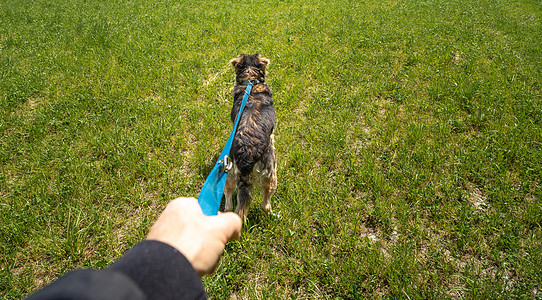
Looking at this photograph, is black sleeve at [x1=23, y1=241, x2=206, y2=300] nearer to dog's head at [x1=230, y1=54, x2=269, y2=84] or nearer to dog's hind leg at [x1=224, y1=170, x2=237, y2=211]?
dog's hind leg at [x1=224, y1=170, x2=237, y2=211]

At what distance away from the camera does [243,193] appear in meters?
3.34

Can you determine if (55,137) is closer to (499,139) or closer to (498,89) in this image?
(499,139)

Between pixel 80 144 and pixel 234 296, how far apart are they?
466cm

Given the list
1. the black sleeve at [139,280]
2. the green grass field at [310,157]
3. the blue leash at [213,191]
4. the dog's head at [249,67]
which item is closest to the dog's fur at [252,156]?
the green grass field at [310,157]

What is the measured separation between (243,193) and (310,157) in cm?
201

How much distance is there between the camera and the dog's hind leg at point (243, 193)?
131 inches

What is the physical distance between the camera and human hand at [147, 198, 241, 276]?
1.00 metres

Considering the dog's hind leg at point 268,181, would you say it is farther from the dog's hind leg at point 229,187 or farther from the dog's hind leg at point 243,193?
the dog's hind leg at point 229,187

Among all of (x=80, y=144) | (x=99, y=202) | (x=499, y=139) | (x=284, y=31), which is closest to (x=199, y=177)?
(x=99, y=202)

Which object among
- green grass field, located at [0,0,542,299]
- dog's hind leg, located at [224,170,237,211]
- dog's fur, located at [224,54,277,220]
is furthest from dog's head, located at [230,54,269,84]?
dog's hind leg, located at [224,170,237,211]

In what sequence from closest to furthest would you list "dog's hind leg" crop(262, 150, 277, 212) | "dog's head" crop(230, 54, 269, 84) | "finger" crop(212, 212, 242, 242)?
1. "finger" crop(212, 212, 242, 242)
2. "dog's hind leg" crop(262, 150, 277, 212)
3. "dog's head" crop(230, 54, 269, 84)

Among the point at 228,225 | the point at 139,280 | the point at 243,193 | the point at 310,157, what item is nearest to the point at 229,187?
the point at 243,193

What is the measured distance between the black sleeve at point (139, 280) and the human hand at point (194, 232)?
0.27 ft

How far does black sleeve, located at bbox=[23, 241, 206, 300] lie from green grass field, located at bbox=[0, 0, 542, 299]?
239cm
